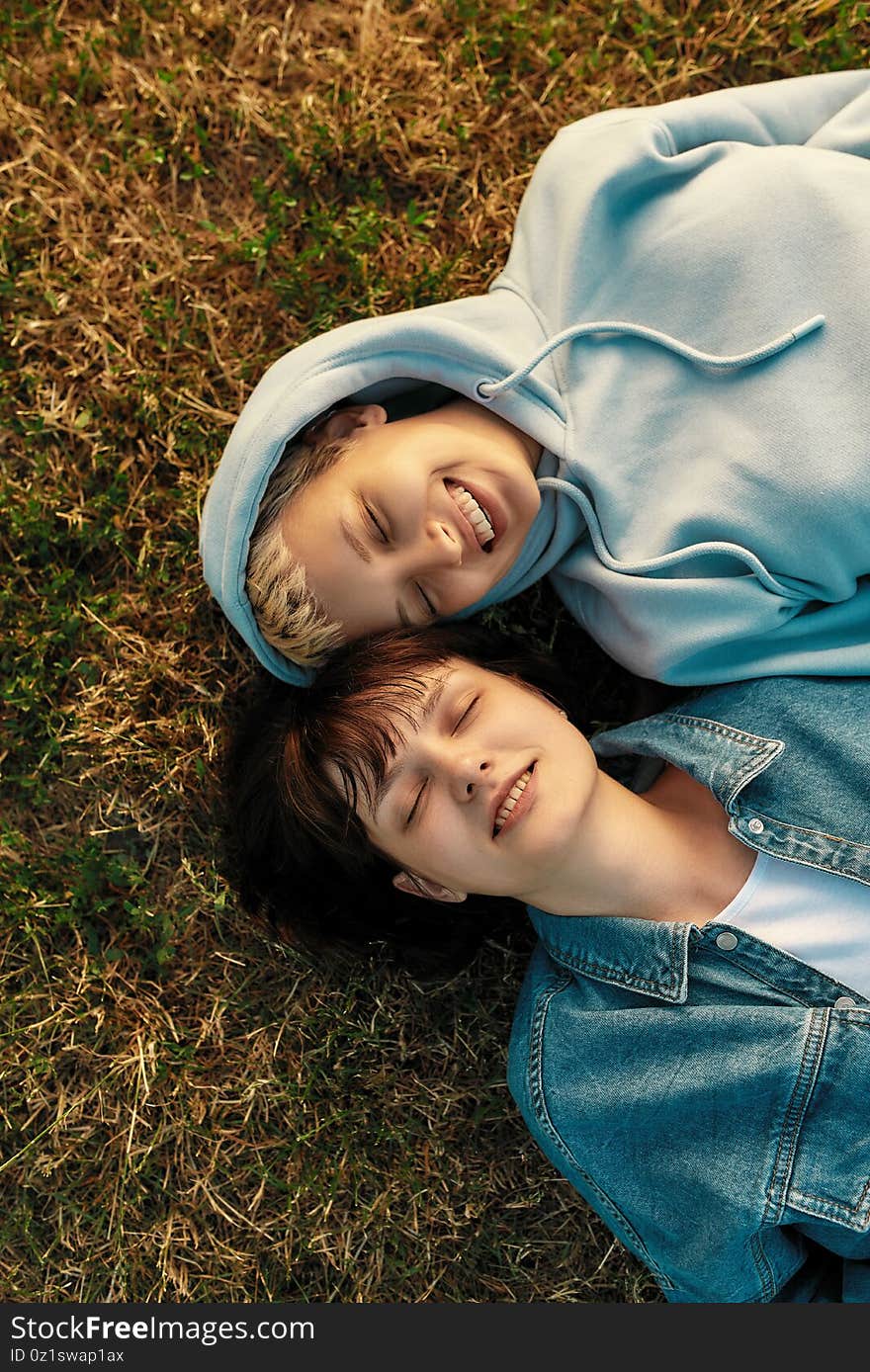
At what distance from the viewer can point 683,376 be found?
2.48 meters

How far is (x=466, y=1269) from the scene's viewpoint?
Result: 9.14 feet

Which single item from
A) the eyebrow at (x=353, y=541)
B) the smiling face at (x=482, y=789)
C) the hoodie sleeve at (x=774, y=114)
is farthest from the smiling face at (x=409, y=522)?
the hoodie sleeve at (x=774, y=114)

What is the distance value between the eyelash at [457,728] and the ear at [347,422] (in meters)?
0.71

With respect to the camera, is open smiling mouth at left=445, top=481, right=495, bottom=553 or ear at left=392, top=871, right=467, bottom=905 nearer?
open smiling mouth at left=445, top=481, right=495, bottom=553

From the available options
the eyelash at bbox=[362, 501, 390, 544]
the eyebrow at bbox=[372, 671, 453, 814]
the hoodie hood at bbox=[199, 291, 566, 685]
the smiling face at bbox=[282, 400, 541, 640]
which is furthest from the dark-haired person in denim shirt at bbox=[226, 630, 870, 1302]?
the hoodie hood at bbox=[199, 291, 566, 685]

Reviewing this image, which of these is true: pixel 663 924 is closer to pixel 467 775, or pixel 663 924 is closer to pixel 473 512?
pixel 467 775

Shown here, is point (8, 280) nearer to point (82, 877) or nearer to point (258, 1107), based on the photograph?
point (82, 877)

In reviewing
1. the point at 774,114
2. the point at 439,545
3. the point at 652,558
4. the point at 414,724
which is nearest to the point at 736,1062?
the point at 414,724

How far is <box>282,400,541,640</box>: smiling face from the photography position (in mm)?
2270

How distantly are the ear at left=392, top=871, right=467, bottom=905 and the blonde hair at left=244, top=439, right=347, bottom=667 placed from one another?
1.78 feet

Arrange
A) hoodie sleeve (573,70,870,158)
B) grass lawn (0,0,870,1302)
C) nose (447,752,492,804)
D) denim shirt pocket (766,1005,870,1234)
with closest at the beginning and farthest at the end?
nose (447,752,492,804) < denim shirt pocket (766,1005,870,1234) < hoodie sleeve (573,70,870,158) < grass lawn (0,0,870,1302)

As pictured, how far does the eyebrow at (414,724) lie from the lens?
2248mm

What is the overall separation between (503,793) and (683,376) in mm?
1067

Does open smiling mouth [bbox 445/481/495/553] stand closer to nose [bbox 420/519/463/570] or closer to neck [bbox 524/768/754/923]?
nose [bbox 420/519/463/570]
